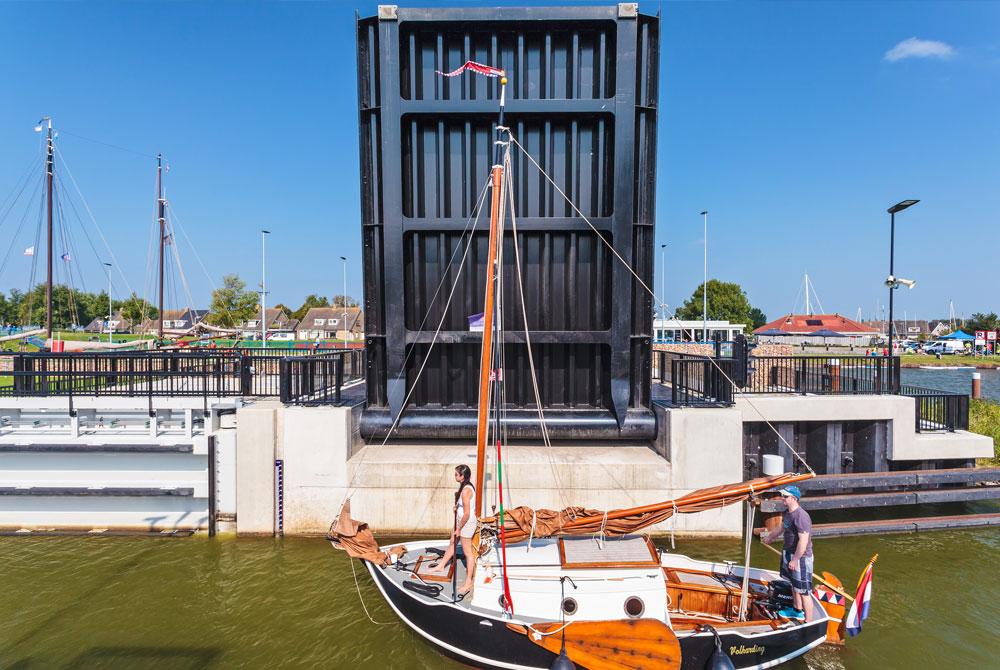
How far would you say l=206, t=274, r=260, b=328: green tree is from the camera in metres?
53.6

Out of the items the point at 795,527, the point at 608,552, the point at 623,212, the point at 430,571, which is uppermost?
the point at 623,212

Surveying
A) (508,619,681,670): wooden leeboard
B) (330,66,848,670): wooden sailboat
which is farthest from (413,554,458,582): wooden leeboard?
(508,619,681,670): wooden leeboard

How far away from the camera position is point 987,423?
47.5ft

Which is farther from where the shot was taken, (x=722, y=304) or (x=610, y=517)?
(x=722, y=304)

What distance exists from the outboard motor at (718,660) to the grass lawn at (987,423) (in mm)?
11899

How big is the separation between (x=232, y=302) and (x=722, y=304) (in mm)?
68075

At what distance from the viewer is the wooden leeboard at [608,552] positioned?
6117mm

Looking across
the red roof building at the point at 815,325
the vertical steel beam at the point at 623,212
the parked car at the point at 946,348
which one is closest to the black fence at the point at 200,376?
the vertical steel beam at the point at 623,212

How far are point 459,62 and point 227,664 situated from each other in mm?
10778

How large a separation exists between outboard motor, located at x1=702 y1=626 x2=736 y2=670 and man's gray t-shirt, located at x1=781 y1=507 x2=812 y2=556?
5.21 feet

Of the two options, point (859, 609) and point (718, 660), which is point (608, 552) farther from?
point (859, 609)

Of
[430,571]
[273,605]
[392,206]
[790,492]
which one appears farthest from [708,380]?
[273,605]

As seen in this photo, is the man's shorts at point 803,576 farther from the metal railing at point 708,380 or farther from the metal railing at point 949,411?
the metal railing at point 949,411

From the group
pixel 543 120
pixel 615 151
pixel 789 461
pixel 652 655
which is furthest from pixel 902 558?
pixel 543 120
